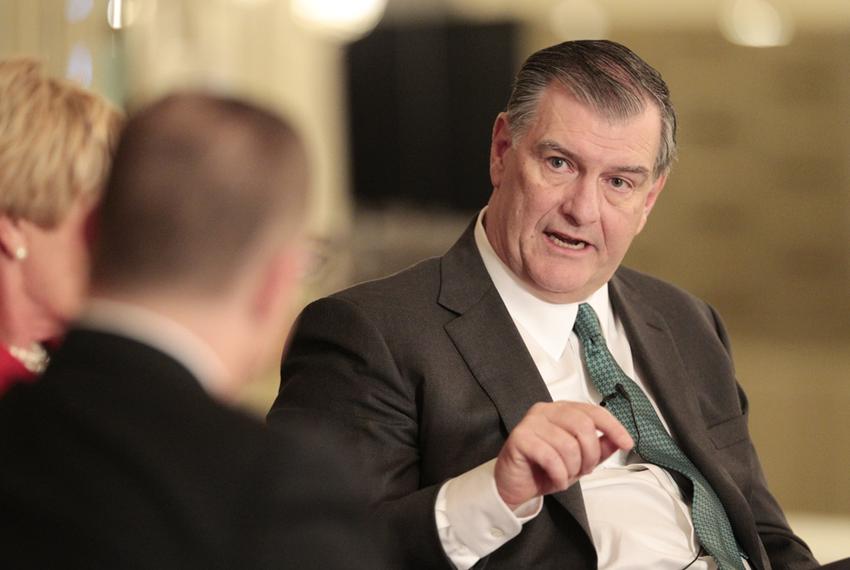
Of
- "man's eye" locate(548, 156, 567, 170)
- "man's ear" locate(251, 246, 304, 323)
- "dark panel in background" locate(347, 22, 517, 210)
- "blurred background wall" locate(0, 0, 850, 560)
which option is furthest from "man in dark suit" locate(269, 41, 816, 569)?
"dark panel in background" locate(347, 22, 517, 210)

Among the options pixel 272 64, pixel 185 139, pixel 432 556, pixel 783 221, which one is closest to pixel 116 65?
pixel 272 64

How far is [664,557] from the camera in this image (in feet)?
6.85

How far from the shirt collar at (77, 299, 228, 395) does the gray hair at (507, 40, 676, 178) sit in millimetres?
1218

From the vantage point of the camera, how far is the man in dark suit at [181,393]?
102 cm

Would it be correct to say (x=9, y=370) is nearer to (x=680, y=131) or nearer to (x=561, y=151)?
(x=561, y=151)

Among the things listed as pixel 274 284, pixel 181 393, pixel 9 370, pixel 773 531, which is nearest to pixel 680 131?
pixel 773 531

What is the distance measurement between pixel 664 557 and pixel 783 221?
621 centimetres

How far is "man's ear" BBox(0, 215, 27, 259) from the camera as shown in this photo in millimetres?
1883

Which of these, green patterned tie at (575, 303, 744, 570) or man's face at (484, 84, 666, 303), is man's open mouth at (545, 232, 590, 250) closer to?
man's face at (484, 84, 666, 303)

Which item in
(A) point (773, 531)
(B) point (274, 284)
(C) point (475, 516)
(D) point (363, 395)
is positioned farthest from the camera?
(A) point (773, 531)

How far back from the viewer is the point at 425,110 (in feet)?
26.8

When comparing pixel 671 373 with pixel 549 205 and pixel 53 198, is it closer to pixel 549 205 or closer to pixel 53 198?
pixel 549 205

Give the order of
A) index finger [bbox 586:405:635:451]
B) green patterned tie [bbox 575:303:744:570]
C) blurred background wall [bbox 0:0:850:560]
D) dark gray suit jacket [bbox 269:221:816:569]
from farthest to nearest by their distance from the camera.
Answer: blurred background wall [bbox 0:0:850:560], green patterned tie [bbox 575:303:744:570], dark gray suit jacket [bbox 269:221:816:569], index finger [bbox 586:405:635:451]

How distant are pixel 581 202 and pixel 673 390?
1.31ft
